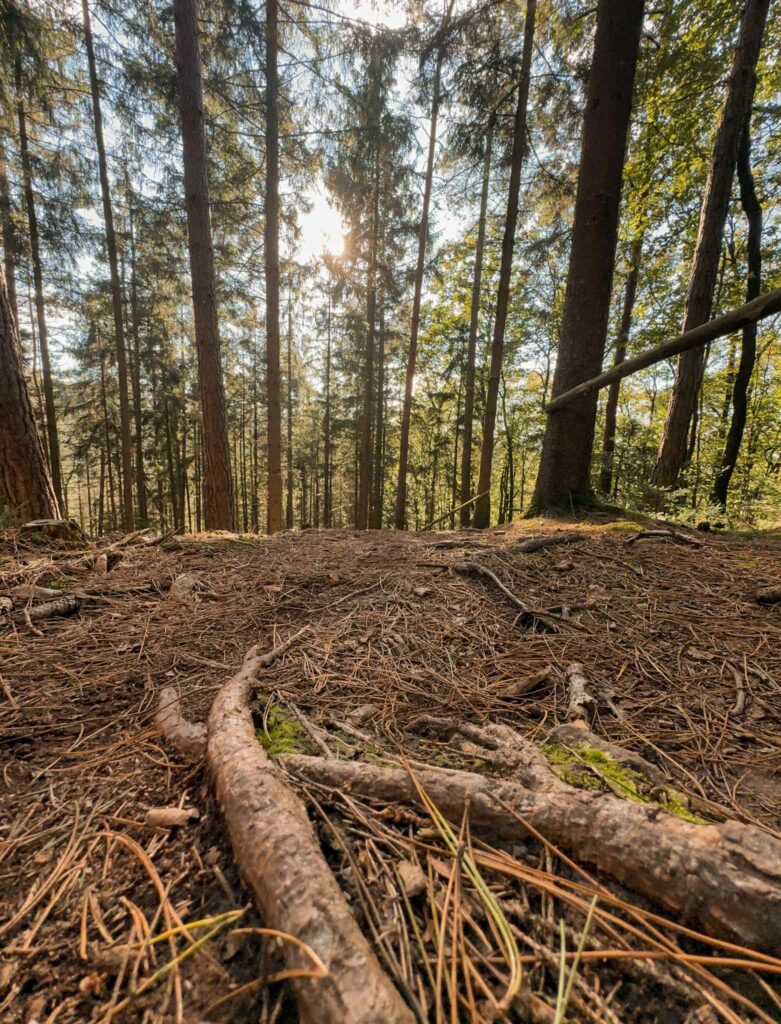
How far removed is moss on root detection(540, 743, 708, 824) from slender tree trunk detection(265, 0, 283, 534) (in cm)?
543

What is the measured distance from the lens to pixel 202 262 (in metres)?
5.17

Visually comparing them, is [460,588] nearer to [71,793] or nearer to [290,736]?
[290,736]

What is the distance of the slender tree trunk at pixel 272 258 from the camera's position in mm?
6184

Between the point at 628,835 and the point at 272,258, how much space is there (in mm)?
8082

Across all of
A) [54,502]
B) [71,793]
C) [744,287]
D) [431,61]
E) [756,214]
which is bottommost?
[71,793]

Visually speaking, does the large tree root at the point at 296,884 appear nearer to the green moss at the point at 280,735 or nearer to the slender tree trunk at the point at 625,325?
the green moss at the point at 280,735

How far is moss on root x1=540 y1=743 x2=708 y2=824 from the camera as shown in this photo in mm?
1063

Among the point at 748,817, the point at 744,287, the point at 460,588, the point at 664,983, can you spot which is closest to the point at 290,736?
the point at 664,983

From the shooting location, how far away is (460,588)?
2.63m

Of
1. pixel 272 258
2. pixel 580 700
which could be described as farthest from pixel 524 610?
pixel 272 258

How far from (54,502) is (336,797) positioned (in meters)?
3.97

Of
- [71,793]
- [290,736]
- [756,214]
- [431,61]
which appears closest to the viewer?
[71,793]

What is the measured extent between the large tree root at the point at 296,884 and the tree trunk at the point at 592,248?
4.10 meters

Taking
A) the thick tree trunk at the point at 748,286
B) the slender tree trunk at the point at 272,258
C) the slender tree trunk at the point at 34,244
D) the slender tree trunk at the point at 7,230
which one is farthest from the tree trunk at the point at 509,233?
the slender tree trunk at the point at 7,230
